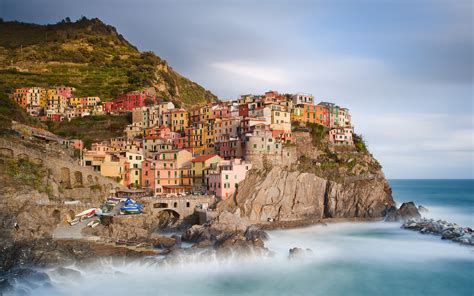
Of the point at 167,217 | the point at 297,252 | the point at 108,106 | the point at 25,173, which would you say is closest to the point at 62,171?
the point at 25,173

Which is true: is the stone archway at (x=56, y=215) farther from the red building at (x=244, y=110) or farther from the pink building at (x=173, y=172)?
the red building at (x=244, y=110)

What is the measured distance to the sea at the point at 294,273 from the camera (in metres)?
24.9

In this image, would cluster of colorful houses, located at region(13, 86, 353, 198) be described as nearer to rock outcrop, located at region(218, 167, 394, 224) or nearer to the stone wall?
rock outcrop, located at region(218, 167, 394, 224)

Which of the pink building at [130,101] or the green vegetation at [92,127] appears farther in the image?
the pink building at [130,101]

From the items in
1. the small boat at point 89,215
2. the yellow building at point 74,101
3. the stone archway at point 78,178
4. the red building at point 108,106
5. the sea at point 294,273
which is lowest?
the sea at point 294,273

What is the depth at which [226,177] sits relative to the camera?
143ft

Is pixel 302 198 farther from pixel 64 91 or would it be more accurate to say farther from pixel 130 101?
pixel 64 91

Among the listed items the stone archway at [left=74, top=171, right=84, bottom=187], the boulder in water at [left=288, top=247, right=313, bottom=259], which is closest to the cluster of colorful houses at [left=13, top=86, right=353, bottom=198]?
the stone archway at [left=74, top=171, right=84, bottom=187]

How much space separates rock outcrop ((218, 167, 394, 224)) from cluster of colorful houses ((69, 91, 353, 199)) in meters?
1.85

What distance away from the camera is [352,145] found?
56.5m

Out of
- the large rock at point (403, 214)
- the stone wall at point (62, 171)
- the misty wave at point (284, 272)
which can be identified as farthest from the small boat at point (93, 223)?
the large rock at point (403, 214)

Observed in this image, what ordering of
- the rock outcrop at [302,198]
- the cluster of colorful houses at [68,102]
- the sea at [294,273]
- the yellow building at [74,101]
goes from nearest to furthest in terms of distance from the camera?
the sea at [294,273]
the rock outcrop at [302,198]
the cluster of colorful houses at [68,102]
the yellow building at [74,101]

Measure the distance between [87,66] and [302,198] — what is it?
2250 inches

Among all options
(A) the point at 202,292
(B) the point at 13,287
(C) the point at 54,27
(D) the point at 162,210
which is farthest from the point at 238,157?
(C) the point at 54,27
